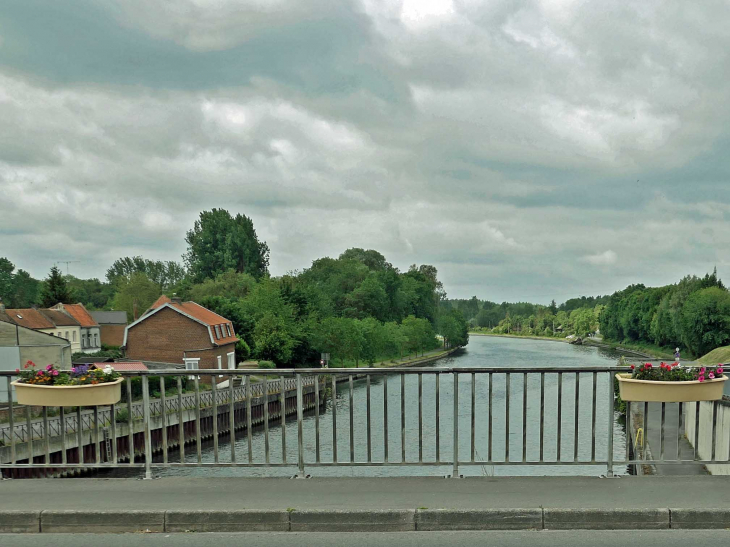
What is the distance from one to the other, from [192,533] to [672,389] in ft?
15.2

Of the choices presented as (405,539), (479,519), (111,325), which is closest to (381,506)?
(405,539)

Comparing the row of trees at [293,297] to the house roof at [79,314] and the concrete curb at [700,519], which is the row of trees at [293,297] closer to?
the house roof at [79,314]

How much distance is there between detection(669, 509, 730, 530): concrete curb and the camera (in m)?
5.47

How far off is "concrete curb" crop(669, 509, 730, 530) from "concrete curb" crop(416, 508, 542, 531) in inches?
43.8

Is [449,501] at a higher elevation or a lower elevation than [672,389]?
lower

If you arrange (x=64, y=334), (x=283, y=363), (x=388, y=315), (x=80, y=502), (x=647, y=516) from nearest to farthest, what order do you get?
(x=647, y=516) < (x=80, y=502) < (x=283, y=363) < (x=64, y=334) < (x=388, y=315)

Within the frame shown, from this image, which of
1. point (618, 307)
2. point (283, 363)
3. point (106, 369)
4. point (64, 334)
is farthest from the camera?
point (618, 307)

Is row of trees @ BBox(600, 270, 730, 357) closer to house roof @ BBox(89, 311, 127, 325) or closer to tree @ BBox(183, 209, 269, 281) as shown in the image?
tree @ BBox(183, 209, 269, 281)

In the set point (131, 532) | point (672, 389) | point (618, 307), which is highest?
point (672, 389)

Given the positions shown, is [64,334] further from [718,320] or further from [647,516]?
[647,516]

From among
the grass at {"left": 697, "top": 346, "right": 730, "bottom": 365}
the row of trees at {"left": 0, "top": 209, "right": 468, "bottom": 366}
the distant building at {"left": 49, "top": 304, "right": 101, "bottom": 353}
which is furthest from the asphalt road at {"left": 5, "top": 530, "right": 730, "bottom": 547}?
the distant building at {"left": 49, "top": 304, "right": 101, "bottom": 353}

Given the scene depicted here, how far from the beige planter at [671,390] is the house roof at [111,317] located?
9462 cm

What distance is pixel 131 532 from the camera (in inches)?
222

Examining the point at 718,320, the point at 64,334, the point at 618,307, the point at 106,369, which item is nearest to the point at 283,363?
the point at 64,334
